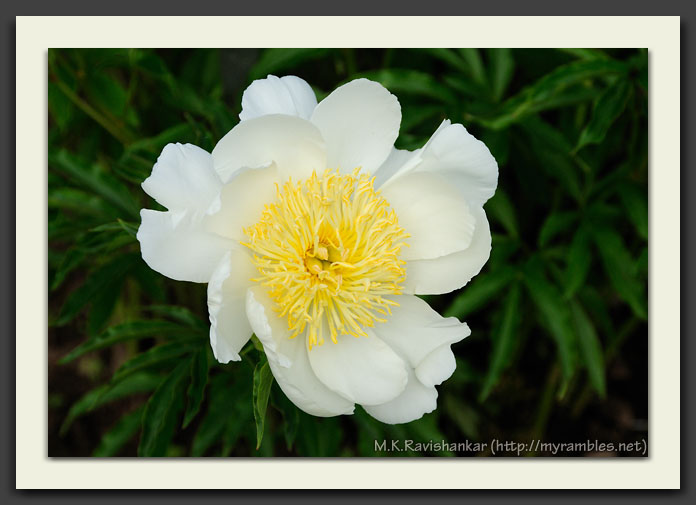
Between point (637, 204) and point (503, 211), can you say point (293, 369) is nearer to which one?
point (503, 211)

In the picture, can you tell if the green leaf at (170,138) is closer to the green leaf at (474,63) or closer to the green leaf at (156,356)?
the green leaf at (156,356)

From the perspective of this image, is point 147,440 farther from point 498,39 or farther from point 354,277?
point 498,39

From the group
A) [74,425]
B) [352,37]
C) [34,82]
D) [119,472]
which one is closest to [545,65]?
[352,37]

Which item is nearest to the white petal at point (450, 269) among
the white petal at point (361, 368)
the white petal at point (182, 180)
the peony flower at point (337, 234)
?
the peony flower at point (337, 234)

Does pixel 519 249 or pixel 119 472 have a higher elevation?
pixel 519 249

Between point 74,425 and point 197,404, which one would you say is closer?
point 197,404

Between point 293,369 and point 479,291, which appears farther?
point 479,291

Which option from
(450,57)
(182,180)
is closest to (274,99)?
(182,180)

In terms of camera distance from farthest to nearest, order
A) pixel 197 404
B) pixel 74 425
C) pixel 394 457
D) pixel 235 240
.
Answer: pixel 74 425
pixel 394 457
pixel 197 404
pixel 235 240
